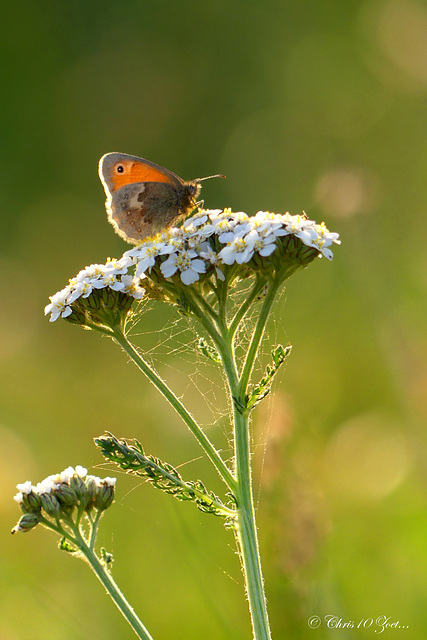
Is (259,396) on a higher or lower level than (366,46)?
lower

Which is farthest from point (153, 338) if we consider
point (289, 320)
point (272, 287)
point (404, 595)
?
point (272, 287)

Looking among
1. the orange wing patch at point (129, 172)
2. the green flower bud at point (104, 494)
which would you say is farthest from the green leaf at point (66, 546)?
the orange wing patch at point (129, 172)

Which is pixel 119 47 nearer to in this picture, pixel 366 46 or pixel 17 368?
pixel 366 46

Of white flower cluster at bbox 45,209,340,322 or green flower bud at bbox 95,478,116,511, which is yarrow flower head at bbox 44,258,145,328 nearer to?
white flower cluster at bbox 45,209,340,322

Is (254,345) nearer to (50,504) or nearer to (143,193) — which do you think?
(50,504)

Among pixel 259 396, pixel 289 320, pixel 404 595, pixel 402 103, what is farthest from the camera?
pixel 402 103

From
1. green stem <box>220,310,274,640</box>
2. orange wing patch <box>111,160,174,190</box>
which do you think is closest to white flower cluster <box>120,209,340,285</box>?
green stem <box>220,310,274,640</box>

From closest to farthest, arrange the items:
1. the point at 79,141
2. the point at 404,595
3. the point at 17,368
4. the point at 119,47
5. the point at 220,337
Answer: the point at 220,337, the point at 404,595, the point at 17,368, the point at 79,141, the point at 119,47
